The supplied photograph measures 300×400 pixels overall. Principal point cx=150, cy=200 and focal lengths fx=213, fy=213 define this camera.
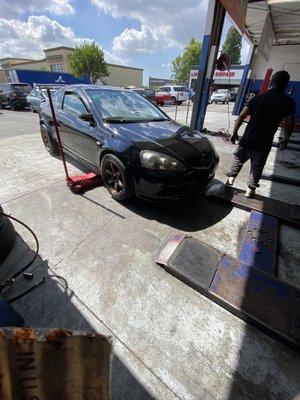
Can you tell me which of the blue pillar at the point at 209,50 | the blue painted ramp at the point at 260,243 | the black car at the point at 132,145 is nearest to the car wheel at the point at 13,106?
the black car at the point at 132,145

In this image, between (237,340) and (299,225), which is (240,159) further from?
(237,340)

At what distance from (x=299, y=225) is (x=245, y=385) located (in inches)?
87.2

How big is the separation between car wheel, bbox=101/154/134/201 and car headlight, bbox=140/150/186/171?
0.37 meters

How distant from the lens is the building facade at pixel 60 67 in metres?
41.5

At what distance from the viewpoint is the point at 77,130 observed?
12.2 ft

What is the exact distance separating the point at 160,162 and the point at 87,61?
141ft

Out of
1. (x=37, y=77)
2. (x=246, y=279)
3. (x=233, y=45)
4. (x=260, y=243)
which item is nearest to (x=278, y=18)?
(x=260, y=243)

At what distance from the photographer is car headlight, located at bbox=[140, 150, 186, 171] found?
2646mm

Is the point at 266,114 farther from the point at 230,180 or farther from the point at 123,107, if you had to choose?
the point at 123,107

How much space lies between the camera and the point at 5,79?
133 ft

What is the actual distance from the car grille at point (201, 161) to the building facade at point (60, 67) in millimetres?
47243

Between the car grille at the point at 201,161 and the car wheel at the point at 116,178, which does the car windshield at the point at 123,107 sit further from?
the car grille at the point at 201,161

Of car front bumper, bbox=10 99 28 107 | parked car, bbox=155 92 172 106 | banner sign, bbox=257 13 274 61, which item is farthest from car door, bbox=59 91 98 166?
parked car, bbox=155 92 172 106

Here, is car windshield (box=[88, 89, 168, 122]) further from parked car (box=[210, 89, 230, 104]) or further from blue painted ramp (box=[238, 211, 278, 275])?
parked car (box=[210, 89, 230, 104])
